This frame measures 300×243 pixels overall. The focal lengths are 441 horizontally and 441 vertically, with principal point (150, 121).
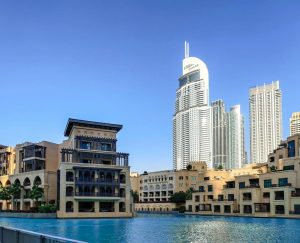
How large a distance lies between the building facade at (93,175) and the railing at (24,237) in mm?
83877

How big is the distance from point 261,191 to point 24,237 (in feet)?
333

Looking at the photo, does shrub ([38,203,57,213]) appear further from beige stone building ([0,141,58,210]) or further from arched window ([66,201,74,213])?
beige stone building ([0,141,58,210])

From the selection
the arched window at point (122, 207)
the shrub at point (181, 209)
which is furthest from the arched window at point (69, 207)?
the shrub at point (181, 209)

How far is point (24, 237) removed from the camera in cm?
1373

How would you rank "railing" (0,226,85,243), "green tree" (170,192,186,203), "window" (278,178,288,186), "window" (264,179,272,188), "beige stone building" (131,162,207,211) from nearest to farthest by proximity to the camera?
"railing" (0,226,85,243) < "window" (278,178,288,186) < "window" (264,179,272,188) < "green tree" (170,192,186,203) < "beige stone building" (131,162,207,211)

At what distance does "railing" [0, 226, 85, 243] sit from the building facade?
8388cm

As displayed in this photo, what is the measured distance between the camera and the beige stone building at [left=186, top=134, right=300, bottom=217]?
9894 centimetres

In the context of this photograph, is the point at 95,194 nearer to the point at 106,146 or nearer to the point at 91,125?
the point at 106,146

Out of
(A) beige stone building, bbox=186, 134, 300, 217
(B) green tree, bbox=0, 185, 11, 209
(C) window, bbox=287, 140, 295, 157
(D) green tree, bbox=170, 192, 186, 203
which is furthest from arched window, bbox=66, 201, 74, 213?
(D) green tree, bbox=170, 192, 186, 203

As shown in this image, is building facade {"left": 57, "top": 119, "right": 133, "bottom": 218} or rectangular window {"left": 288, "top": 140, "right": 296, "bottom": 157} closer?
building facade {"left": 57, "top": 119, "right": 133, "bottom": 218}

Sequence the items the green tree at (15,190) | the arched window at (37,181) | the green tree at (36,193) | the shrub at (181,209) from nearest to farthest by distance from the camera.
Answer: the green tree at (36,193)
the arched window at (37,181)
the green tree at (15,190)
the shrub at (181,209)

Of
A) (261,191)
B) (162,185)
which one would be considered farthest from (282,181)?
(162,185)

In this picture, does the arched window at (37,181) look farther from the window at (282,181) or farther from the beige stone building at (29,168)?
the window at (282,181)

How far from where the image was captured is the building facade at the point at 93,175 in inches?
3947
